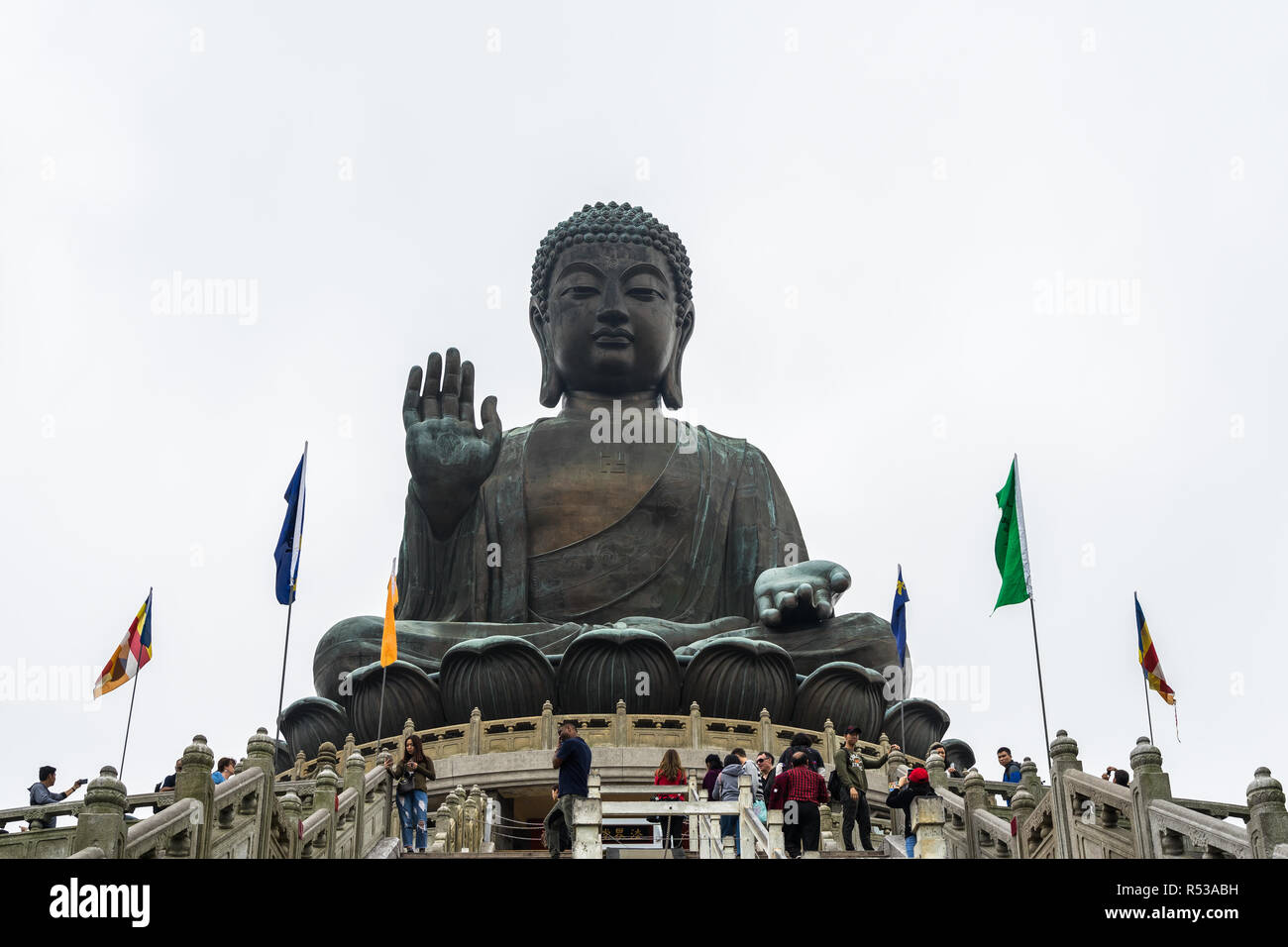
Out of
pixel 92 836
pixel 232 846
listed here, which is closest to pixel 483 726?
pixel 232 846

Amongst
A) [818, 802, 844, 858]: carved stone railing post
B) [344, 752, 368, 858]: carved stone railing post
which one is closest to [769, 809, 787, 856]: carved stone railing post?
[818, 802, 844, 858]: carved stone railing post

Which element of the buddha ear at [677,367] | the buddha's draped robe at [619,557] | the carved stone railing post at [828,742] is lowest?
the carved stone railing post at [828,742]

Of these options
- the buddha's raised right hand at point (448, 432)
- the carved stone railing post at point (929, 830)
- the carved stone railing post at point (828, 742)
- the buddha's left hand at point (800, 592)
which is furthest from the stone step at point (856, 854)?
the buddha's raised right hand at point (448, 432)

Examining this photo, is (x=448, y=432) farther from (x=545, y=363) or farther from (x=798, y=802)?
(x=798, y=802)

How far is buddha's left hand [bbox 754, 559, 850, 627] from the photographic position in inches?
773

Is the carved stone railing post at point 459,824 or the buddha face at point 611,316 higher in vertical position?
the buddha face at point 611,316

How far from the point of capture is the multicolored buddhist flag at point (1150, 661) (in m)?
14.4

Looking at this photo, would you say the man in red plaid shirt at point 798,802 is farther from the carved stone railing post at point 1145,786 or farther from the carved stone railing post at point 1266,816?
the carved stone railing post at point 1266,816

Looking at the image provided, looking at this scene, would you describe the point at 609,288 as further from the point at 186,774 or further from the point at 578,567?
the point at 186,774

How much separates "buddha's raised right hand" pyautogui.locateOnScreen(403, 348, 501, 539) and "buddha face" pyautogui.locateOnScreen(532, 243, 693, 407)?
2.70 meters

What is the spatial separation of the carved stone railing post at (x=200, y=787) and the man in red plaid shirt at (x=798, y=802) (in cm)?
293

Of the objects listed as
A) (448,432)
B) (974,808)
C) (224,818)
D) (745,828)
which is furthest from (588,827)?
(448,432)

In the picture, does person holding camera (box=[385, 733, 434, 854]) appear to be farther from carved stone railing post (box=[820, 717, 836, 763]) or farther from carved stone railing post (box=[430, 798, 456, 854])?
carved stone railing post (box=[820, 717, 836, 763])

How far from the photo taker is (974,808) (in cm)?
1162
